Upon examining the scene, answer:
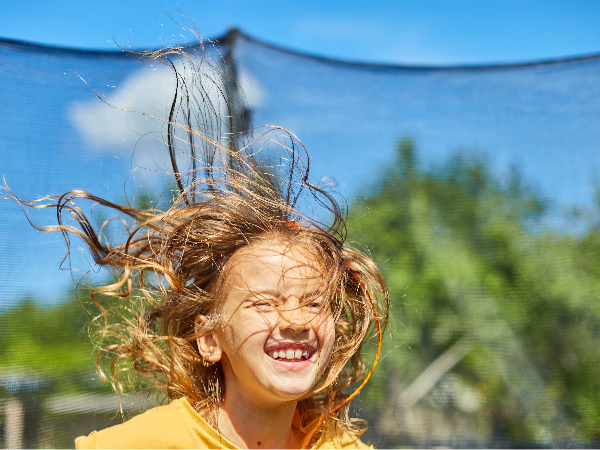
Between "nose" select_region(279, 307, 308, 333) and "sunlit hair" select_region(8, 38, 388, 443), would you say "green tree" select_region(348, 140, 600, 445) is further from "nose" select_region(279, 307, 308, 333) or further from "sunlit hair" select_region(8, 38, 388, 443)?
"nose" select_region(279, 307, 308, 333)

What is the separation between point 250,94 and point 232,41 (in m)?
0.23

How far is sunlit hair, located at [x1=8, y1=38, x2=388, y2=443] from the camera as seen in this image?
1.11m

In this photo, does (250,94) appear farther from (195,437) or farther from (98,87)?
(195,437)

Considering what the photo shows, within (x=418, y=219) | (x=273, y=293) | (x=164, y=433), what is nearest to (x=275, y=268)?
(x=273, y=293)

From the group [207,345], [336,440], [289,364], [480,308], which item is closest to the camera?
[289,364]

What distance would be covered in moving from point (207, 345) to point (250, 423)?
0.56 ft

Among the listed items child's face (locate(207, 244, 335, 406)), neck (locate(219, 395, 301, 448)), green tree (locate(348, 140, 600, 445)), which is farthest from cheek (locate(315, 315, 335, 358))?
green tree (locate(348, 140, 600, 445))

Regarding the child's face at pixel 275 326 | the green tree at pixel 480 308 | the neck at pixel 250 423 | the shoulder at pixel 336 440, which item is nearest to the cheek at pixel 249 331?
the child's face at pixel 275 326

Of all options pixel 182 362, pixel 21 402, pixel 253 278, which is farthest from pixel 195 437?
pixel 21 402

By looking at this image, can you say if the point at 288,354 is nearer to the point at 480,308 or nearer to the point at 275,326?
the point at 275,326

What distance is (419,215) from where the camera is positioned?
2.47 metres

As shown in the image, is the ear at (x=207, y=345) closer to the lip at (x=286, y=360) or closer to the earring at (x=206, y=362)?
the earring at (x=206, y=362)

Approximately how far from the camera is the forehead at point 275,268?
3.29 feet

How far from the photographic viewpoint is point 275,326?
972 mm
